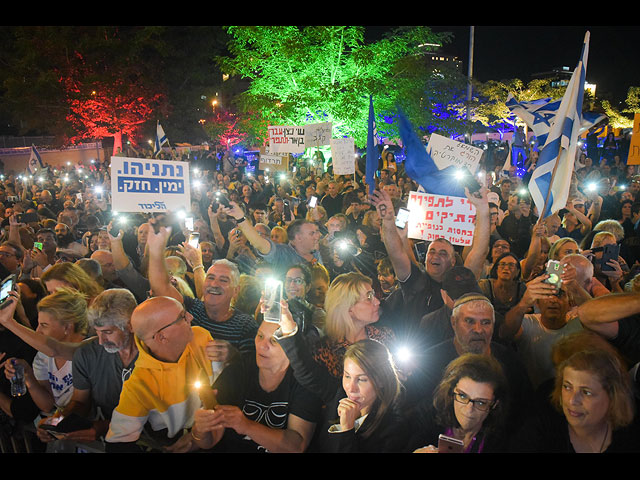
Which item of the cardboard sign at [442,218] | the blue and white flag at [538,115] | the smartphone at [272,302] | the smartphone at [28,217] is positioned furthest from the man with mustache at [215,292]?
the smartphone at [28,217]

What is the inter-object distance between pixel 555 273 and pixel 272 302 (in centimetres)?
206

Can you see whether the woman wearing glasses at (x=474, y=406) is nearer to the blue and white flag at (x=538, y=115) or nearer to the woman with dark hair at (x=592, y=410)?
the woman with dark hair at (x=592, y=410)

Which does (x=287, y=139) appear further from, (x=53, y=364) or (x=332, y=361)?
(x=332, y=361)

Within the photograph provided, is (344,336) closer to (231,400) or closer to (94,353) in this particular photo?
(231,400)

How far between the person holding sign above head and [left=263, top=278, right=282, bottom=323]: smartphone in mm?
1816

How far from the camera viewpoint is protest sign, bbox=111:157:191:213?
495 cm

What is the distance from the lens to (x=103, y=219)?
36.4 ft

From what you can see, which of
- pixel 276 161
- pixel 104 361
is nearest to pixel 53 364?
pixel 104 361

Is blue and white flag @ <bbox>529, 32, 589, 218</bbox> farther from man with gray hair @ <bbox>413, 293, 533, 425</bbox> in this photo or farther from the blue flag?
man with gray hair @ <bbox>413, 293, 533, 425</bbox>

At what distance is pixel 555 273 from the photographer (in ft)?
11.7

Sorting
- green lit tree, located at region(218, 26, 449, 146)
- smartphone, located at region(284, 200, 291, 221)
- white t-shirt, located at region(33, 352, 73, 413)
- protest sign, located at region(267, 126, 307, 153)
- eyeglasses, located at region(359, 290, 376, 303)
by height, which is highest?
green lit tree, located at region(218, 26, 449, 146)

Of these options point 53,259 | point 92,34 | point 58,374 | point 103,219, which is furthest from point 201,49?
point 58,374

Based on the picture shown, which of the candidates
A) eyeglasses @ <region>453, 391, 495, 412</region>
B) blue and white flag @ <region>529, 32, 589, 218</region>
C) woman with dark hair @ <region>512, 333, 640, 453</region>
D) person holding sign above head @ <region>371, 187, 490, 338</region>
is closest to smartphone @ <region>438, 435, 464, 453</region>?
eyeglasses @ <region>453, 391, 495, 412</region>

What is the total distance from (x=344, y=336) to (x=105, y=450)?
1791 millimetres
